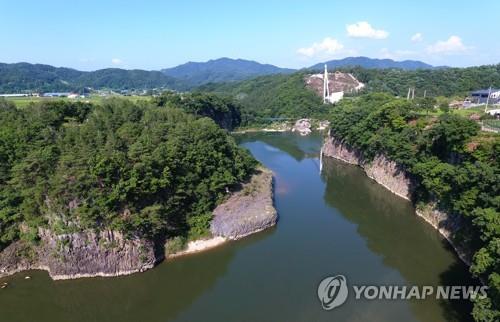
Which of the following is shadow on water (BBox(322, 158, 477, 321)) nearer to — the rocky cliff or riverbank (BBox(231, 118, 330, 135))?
the rocky cliff

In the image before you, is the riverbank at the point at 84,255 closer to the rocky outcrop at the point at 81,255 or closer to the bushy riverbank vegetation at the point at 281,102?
the rocky outcrop at the point at 81,255

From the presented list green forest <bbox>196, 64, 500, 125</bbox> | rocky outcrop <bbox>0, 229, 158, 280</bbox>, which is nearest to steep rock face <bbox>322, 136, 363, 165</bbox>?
green forest <bbox>196, 64, 500, 125</bbox>

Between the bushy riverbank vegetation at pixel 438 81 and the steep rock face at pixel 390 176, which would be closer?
the steep rock face at pixel 390 176

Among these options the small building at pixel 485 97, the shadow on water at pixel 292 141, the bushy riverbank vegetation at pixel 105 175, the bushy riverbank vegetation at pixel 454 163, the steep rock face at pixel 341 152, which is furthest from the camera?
the shadow on water at pixel 292 141

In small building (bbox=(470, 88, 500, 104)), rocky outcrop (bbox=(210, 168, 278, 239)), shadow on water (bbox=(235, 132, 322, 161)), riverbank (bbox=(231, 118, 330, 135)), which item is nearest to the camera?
rocky outcrop (bbox=(210, 168, 278, 239))

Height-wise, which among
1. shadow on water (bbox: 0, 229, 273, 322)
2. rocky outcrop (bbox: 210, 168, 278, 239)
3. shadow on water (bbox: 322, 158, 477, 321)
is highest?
rocky outcrop (bbox: 210, 168, 278, 239)

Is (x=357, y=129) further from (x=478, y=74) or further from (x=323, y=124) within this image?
(x=478, y=74)

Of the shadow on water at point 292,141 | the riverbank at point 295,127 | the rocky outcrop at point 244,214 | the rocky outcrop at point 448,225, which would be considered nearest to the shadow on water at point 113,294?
the rocky outcrop at point 244,214

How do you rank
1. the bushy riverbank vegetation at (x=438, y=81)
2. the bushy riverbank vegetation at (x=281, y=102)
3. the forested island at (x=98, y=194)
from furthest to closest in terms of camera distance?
the bushy riverbank vegetation at (x=281, y=102)
the bushy riverbank vegetation at (x=438, y=81)
the forested island at (x=98, y=194)
